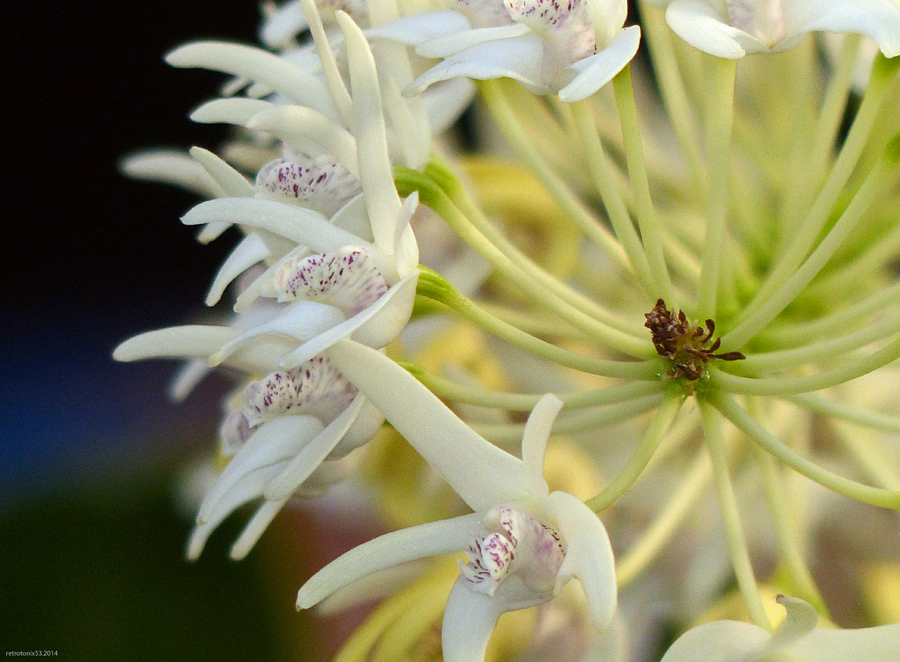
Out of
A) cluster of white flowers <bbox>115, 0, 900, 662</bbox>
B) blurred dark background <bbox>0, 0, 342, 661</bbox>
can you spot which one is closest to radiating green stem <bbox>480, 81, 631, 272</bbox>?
cluster of white flowers <bbox>115, 0, 900, 662</bbox>

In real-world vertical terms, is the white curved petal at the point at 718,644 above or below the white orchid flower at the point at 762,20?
below

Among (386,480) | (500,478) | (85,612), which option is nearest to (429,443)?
(500,478)

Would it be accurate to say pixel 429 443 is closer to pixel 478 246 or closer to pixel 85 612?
pixel 478 246

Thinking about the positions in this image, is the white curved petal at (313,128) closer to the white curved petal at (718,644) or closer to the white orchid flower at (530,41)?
the white orchid flower at (530,41)

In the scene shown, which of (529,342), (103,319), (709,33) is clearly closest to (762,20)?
(709,33)

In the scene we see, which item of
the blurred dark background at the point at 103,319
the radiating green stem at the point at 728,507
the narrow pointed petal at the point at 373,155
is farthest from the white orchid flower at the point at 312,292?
the blurred dark background at the point at 103,319

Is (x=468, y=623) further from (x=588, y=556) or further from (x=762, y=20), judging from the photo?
(x=762, y=20)
